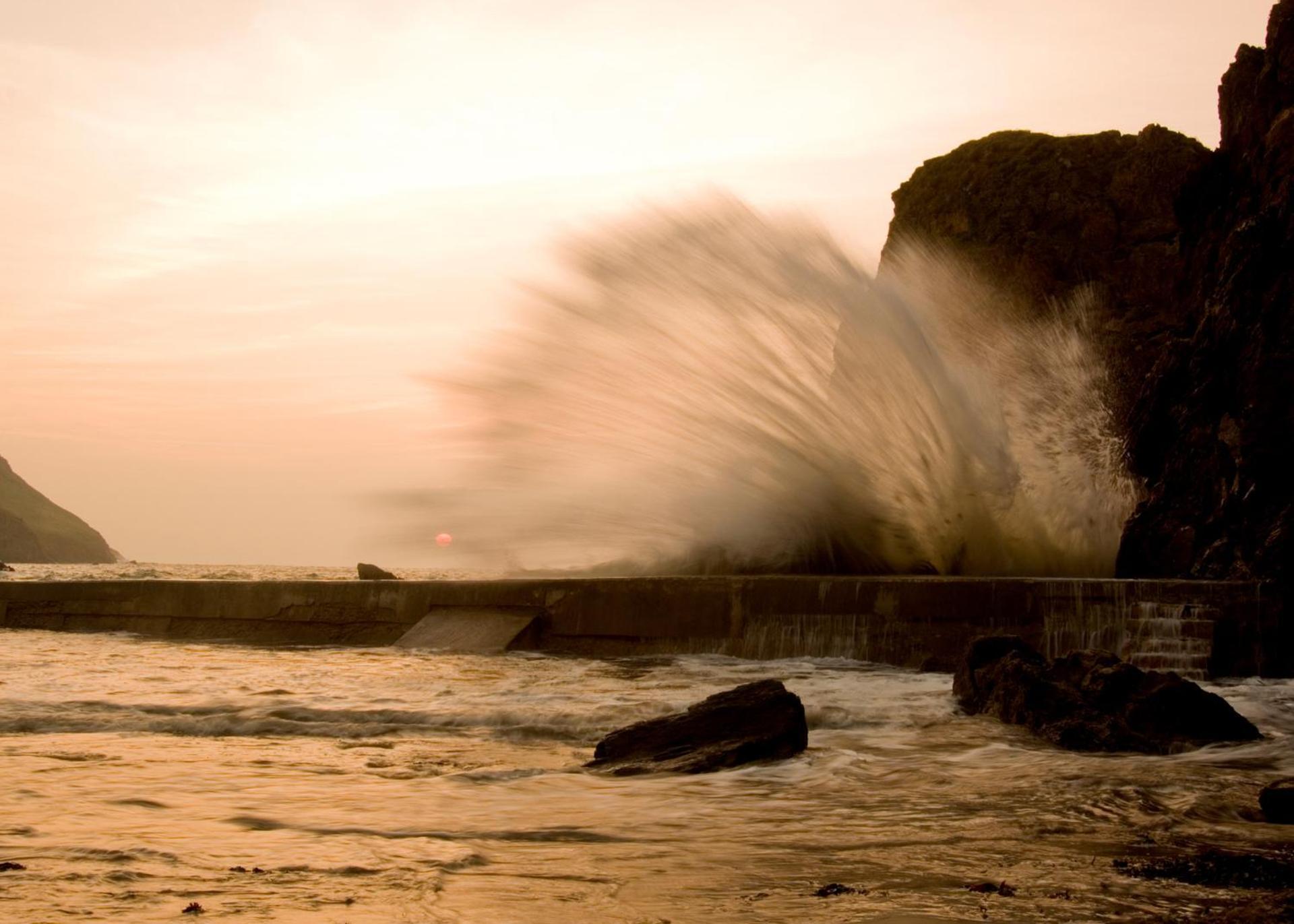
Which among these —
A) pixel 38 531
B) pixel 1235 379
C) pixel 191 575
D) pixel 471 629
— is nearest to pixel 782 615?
pixel 471 629

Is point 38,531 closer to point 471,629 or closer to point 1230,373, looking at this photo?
point 471,629

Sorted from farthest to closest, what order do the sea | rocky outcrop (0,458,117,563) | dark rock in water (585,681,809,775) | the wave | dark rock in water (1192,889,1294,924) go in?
rocky outcrop (0,458,117,563) < the wave < dark rock in water (585,681,809,775) < the sea < dark rock in water (1192,889,1294,924)

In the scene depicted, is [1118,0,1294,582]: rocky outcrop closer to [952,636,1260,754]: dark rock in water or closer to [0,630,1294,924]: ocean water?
[0,630,1294,924]: ocean water

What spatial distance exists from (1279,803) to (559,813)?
2.10m

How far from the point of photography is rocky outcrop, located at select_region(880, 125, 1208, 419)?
1838 cm

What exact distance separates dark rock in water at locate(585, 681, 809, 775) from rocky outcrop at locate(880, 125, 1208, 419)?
1385 cm

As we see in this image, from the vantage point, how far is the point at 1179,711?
5.22 m

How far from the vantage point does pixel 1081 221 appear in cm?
1875

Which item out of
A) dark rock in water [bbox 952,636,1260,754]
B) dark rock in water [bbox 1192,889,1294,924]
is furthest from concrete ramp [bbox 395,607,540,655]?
dark rock in water [bbox 1192,889,1294,924]

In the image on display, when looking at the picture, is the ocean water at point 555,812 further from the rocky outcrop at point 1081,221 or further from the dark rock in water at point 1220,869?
the rocky outcrop at point 1081,221

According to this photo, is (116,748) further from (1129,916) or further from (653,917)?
(1129,916)

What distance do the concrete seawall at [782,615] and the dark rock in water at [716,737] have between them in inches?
127

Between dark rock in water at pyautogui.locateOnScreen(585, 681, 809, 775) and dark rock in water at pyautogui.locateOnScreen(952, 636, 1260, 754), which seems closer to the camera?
dark rock in water at pyautogui.locateOnScreen(585, 681, 809, 775)

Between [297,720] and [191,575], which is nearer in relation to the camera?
[297,720]
